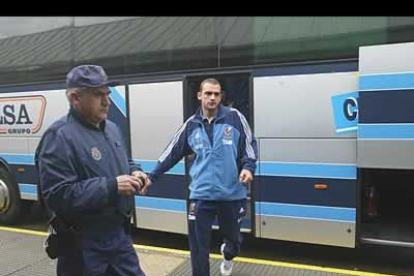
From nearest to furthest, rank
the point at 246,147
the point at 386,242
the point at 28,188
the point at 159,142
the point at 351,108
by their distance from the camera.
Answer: the point at 246,147, the point at 351,108, the point at 386,242, the point at 159,142, the point at 28,188

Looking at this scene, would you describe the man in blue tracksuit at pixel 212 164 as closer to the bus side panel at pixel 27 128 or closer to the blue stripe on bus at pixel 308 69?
the blue stripe on bus at pixel 308 69

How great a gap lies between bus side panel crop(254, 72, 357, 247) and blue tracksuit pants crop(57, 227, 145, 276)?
2.61 metres

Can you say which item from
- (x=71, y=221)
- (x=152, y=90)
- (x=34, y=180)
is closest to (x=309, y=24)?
(x=152, y=90)

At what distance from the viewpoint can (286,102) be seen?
488 cm

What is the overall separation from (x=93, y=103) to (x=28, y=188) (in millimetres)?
4674

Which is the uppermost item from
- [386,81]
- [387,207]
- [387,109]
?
[386,81]

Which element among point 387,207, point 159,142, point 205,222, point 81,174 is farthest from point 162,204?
point 81,174

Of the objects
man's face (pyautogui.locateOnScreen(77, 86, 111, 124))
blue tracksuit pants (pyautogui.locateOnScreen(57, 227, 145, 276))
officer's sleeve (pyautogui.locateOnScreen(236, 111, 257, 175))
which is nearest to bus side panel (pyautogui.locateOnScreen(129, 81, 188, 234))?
officer's sleeve (pyautogui.locateOnScreen(236, 111, 257, 175))

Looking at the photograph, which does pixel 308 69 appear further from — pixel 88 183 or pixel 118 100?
pixel 88 183

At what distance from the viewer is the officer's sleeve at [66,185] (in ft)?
7.94

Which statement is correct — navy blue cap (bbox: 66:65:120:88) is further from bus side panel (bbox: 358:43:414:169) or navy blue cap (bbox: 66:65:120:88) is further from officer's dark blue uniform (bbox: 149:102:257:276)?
bus side panel (bbox: 358:43:414:169)

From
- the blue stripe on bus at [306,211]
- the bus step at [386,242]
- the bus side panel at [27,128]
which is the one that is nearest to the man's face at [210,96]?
the blue stripe on bus at [306,211]

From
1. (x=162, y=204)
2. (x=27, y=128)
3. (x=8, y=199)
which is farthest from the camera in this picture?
(x=8, y=199)

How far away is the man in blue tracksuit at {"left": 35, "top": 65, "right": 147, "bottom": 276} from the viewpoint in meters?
2.45
